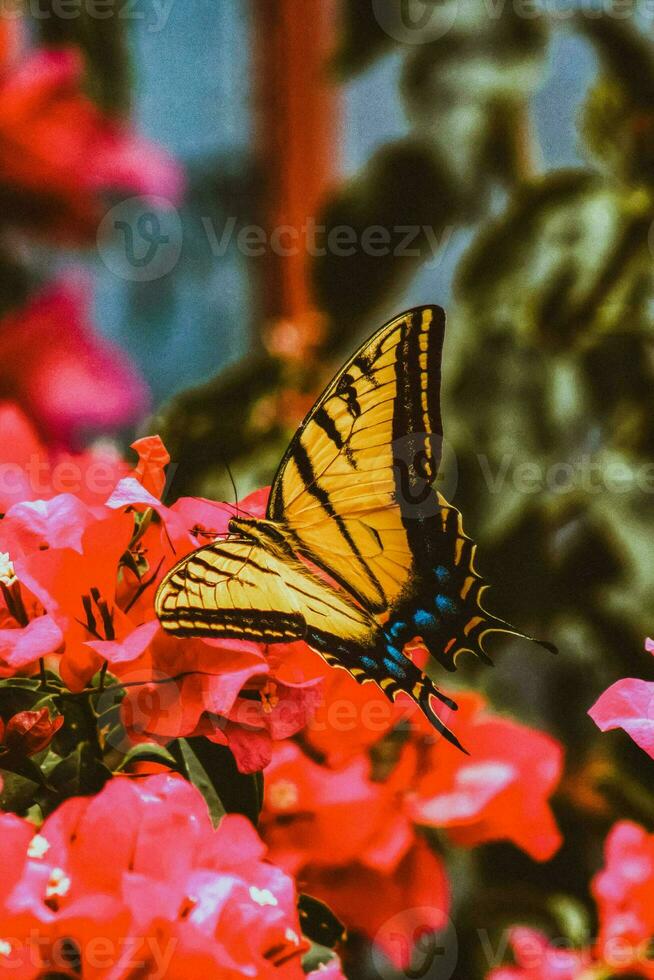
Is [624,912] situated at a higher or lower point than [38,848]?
lower

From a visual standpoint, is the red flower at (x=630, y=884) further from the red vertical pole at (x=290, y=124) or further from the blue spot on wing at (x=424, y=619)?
the red vertical pole at (x=290, y=124)

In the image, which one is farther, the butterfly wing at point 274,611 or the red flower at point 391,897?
the red flower at point 391,897

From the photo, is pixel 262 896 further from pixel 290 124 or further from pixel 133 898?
pixel 290 124

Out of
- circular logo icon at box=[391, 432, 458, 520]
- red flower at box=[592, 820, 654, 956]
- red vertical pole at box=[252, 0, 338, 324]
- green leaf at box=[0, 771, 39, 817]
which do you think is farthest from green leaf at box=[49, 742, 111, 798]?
red vertical pole at box=[252, 0, 338, 324]

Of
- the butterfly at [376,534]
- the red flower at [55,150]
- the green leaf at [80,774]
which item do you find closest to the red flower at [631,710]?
the butterfly at [376,534]

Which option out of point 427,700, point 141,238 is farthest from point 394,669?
point 141,238

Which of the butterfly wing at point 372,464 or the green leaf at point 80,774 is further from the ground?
the butterfly wing at point 372,464
